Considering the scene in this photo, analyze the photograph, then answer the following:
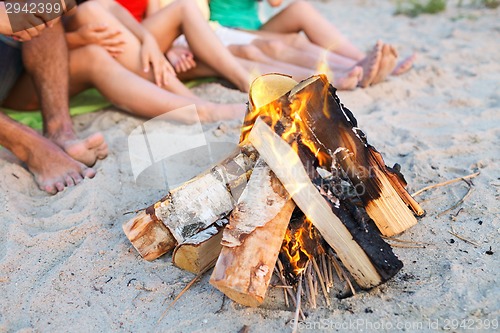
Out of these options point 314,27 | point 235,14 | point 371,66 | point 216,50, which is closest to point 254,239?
point 216,50

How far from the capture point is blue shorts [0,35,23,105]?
262 cm

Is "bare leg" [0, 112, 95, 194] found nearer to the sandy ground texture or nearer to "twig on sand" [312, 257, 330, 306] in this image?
the sandy ground texture

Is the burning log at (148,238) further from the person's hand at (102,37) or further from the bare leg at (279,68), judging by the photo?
the bare leg at (279,68)

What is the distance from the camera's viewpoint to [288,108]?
162 cm

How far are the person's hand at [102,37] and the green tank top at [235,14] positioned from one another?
1176 millimetres

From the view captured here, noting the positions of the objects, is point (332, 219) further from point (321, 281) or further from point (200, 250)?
point (200, 250)

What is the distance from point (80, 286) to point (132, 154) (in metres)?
0.99

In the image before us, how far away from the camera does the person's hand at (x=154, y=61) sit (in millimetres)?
2922

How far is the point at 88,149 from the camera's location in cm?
253

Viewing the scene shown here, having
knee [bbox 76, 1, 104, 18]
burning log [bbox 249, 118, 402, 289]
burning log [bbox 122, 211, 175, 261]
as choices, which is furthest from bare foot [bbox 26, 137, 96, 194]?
burning log [bbox 249, 118, 402, 289]

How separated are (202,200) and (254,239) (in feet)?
0.97

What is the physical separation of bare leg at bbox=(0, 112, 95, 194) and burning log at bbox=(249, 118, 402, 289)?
46.8 inches

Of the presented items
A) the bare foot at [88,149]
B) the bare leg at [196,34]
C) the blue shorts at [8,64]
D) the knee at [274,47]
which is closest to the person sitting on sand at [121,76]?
the blue shorts at [8,64]

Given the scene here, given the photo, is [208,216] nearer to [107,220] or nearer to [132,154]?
[107,220]
